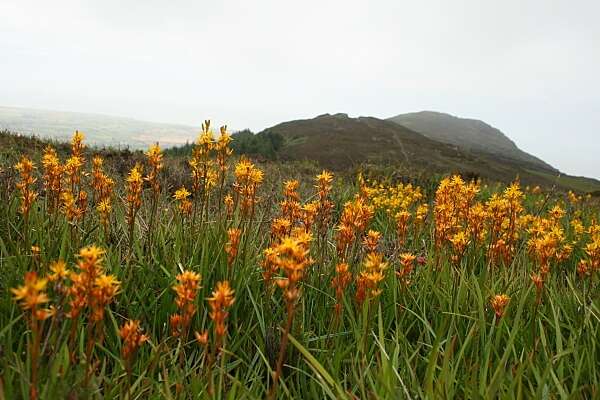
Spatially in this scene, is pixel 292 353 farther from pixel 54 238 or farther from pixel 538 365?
pixel 54 238

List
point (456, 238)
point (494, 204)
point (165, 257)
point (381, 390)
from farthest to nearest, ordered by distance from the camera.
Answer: point (494, 204) → point (456, 238) → point (165, 257) → point (381, 390)

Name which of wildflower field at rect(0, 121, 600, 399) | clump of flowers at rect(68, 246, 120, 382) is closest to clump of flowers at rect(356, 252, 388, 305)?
wildflower field at rect(0, 121, 600, 399)

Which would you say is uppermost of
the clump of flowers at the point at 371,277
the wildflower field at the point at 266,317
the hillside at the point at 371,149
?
the hillside at the point at 371,149

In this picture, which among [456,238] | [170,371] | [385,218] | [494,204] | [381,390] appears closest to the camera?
[381,390]

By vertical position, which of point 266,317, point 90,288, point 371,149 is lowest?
point 266,317

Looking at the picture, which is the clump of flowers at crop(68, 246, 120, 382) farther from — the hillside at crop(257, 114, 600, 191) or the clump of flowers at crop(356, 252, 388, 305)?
the hillside at crop(257, 114, 600, 191)

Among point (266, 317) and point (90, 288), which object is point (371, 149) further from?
point (90, 288)

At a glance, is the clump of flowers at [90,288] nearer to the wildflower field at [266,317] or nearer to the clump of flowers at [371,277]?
the wildflower field at [266,317]

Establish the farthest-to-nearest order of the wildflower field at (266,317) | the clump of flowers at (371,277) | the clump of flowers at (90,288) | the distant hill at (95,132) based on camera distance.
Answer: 1. the distant hill at (95,132)
2. the clump of flowers at (371,277)
3. the wildflower field at (266,317)
4. the clump of flowers at (90,288)

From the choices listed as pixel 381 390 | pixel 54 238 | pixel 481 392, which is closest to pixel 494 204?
pixel 481 392

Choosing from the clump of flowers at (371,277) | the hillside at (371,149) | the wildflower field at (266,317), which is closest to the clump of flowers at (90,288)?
the wildflower field at (266,317)

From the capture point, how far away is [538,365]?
2.11 m

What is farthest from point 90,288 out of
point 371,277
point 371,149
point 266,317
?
point 371,149

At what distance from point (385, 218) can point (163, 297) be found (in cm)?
500
